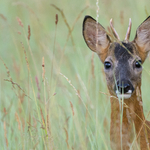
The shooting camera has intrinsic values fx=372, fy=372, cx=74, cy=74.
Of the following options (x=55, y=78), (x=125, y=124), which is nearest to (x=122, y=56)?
(x=125, y=124)

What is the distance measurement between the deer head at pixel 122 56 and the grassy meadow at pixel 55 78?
0.21 metres

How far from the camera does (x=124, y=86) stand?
3.92 meters

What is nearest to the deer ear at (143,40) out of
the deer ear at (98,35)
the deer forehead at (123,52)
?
the deer forehead at (123,52)

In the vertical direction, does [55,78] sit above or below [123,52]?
below

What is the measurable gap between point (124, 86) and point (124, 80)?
6.0 inches

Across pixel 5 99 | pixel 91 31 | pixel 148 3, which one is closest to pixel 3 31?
pixel 148 3

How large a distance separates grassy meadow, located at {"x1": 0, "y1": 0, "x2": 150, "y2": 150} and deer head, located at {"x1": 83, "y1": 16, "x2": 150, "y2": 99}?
21 centimetres

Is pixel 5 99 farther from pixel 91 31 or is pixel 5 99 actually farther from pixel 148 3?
pixel 148 3

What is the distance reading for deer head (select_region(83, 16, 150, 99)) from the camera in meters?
4.03

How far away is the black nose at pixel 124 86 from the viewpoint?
3.89 metres

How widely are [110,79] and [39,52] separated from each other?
186 inches

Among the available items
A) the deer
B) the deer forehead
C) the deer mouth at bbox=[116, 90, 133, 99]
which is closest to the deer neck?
the deer

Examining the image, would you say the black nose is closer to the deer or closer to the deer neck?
the deer

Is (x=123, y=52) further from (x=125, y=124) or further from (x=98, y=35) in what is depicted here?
(x=125, y=124)
